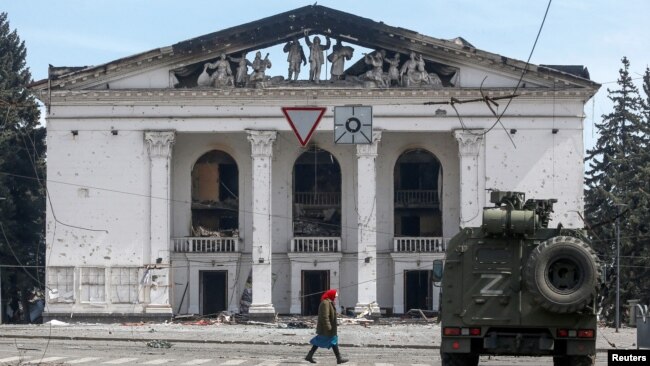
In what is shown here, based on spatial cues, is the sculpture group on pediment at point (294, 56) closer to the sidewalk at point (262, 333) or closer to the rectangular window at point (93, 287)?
the sidewalk at point (262, 333)

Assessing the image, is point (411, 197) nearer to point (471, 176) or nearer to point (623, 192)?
point (471, 176)

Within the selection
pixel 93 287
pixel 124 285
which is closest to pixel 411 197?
pixel 124 285

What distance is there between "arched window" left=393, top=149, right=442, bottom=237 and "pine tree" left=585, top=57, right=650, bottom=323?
652 centimetres

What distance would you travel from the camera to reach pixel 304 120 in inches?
1309

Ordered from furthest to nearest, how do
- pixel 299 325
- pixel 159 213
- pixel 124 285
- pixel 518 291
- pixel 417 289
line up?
pixel 417 289, pixel 159 213, pixel 124 285, pixel 299 325, pixel 518 291

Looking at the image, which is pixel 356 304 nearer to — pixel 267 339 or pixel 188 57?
pixel 188 57

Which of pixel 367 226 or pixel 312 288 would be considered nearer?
pixel 367 226

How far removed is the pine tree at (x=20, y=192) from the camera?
65.2m

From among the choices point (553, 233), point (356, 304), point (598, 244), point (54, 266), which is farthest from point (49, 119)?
point (553, 233)

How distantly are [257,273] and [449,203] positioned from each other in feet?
27.0

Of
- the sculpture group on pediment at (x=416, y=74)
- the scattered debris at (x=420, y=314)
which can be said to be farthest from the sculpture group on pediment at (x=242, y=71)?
the scattered debris at (x=420, y=314)

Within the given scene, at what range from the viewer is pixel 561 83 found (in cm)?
5634

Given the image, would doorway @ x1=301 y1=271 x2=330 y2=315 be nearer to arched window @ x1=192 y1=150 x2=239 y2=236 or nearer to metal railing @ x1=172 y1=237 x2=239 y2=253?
metal railing @ x1=172 y1=237 x2=239 y2=253

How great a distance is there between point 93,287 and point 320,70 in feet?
39.2
